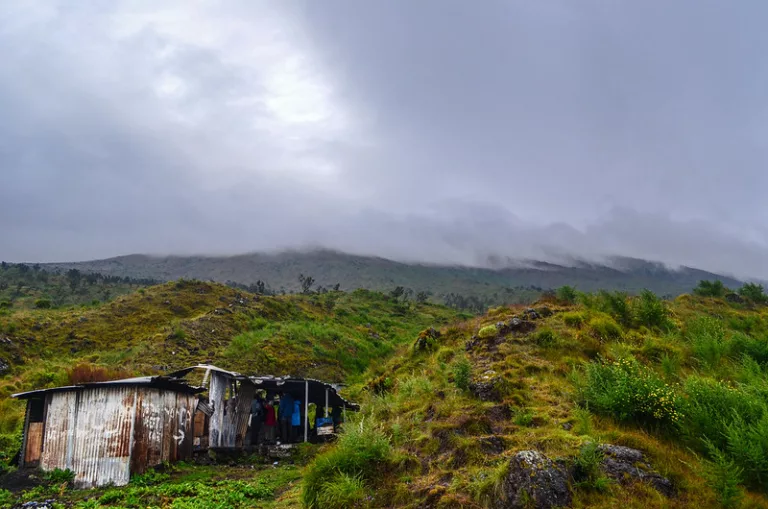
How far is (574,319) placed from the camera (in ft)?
57.4

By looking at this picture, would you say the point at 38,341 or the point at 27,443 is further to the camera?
the point at 38,341

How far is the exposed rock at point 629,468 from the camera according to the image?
7402mm

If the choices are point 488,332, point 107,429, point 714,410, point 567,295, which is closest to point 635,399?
point 714,410

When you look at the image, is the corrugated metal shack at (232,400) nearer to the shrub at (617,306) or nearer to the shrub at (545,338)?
the shrub at (545,338)

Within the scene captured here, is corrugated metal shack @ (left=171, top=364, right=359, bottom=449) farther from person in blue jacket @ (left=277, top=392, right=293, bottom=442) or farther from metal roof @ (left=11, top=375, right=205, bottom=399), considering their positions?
metal roof @ (left=11, top=375, right=205, bottom=399)

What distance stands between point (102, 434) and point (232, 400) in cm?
642

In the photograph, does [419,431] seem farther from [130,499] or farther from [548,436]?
[130,499]

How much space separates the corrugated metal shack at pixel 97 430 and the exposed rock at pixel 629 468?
46.6 feet

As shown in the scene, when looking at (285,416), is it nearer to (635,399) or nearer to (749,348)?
(635,399)

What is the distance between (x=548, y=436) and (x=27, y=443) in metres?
17.3

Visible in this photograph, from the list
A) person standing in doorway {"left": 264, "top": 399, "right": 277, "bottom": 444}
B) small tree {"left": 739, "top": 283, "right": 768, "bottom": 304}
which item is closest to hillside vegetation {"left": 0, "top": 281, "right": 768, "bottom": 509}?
small tree {"left": 739, "top": 283, "right": 768, "bottom": 304}

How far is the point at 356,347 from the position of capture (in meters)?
45.8

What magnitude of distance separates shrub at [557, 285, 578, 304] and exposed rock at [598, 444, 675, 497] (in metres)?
13.1

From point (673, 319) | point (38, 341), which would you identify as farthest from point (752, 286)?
point (38, 341)
